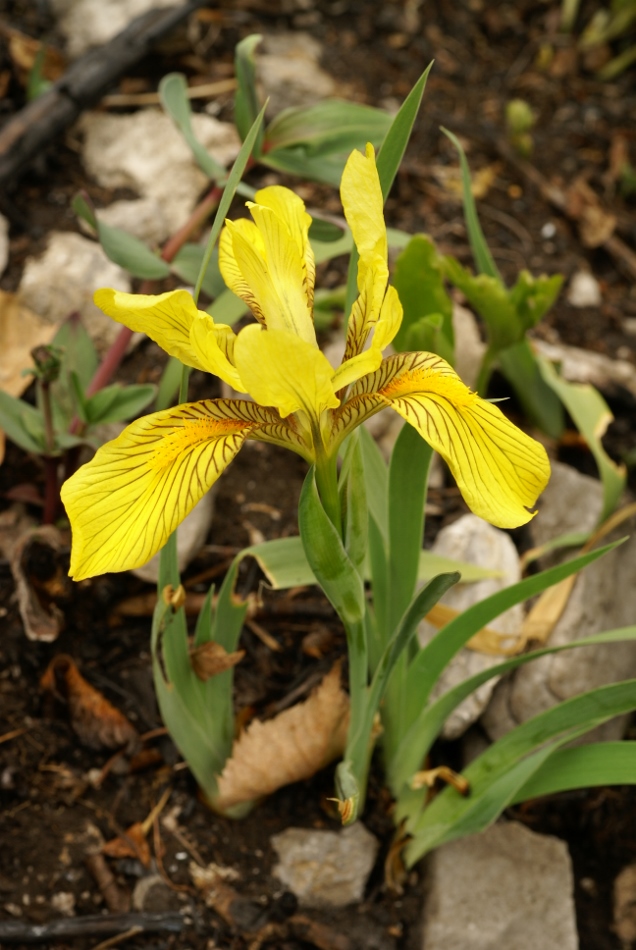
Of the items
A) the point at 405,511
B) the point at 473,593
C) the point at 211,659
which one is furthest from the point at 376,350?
the point at 473,593

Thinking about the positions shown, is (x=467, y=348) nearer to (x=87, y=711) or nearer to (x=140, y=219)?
(x=140, y=219)

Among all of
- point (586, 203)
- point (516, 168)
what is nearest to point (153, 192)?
point (516, 168)

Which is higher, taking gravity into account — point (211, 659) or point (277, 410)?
point (277, 410)

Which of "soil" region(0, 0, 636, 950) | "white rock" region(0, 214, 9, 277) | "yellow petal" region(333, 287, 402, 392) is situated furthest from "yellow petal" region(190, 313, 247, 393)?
"white rock" region(0, 214, 9, 277)

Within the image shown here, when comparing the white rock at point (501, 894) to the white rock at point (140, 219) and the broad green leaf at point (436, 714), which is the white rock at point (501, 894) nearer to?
the broad green leaf at point (436, 714)

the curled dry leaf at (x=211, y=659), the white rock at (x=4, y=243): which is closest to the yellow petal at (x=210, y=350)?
the curled dry leaf at (x=211, y=659)

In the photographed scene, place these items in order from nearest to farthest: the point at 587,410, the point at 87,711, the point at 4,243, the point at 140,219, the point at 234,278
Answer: the point at 234,278 → the point at 87,711 → the point at 587,410 → the point at 4,243 → the point at 140,219

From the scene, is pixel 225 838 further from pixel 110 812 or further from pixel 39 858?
pixel 39 858
